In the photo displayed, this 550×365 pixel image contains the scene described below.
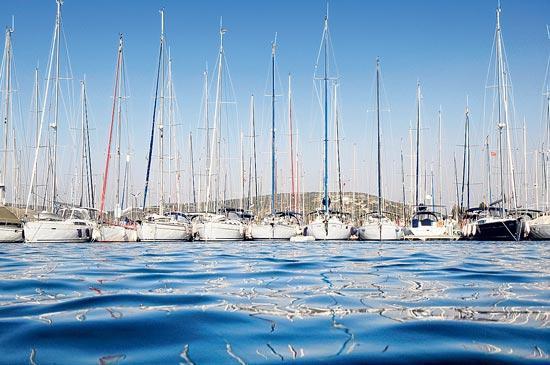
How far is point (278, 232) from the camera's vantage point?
43.8 meters

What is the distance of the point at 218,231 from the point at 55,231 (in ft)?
39.4

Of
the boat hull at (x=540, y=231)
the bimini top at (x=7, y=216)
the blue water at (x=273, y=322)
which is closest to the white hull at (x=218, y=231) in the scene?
the bimini top at (x=7, y=216)

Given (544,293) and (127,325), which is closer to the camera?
(127,325)

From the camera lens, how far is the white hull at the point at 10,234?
113 ft

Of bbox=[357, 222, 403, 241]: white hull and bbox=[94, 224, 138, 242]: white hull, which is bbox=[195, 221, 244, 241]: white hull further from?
bbox=[357, 222, 403, 241]: white hull

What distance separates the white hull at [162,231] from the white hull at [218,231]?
4.53ft

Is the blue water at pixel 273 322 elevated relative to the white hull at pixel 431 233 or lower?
elevated

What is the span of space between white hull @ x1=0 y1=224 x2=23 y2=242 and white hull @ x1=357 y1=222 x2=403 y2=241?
26851 mm

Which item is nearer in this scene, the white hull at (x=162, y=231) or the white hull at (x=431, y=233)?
the white hull at (x=162, y=231)

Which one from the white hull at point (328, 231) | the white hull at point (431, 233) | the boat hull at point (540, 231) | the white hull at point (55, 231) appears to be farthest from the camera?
the white hull at point (431, 233)

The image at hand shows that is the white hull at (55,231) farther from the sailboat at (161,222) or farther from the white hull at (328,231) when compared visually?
the white hull at (328,231)

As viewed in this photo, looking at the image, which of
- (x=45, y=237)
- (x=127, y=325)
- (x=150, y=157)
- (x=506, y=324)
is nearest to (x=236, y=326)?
(x=127, y=325)

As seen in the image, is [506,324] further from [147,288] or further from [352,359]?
[147,288]

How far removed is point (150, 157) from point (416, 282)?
37.2m
